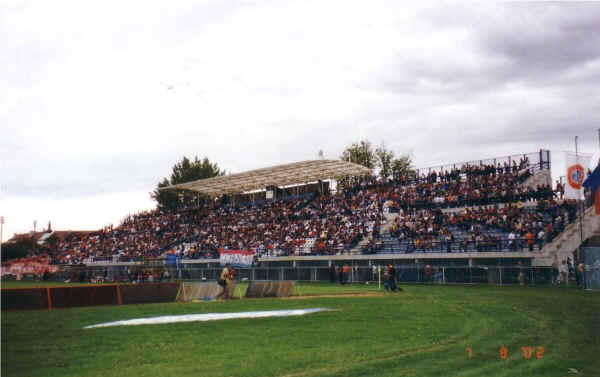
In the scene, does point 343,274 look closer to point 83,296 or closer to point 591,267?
point 591,267

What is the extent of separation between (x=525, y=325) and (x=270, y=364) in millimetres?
8461

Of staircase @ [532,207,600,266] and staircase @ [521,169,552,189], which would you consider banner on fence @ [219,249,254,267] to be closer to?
staircase @ [532,207,600,266]

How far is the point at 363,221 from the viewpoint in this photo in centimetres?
5109

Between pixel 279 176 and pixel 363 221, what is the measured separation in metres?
13.8

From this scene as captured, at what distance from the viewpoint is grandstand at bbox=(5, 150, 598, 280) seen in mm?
38219

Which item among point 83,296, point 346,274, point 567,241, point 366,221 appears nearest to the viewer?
point 83,296

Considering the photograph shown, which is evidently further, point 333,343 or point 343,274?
point 343,274

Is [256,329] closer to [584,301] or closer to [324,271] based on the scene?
[584,301]

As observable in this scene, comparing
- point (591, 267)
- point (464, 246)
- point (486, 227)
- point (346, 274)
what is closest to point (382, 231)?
point (346, 274)

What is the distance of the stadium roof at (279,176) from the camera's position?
55669 millimetres

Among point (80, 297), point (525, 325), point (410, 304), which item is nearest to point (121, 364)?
point (525, 325)
